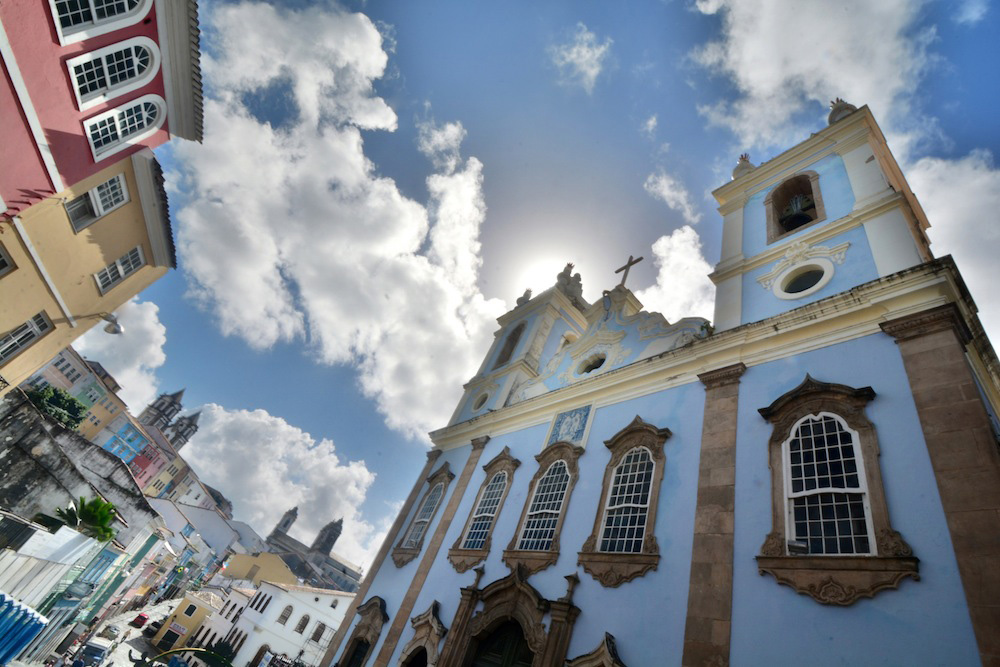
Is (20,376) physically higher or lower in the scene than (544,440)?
lower

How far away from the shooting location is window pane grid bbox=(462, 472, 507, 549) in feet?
39.1

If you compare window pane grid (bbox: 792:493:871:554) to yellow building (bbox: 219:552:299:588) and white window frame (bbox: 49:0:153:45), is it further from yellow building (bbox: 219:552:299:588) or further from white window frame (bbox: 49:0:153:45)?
yellow building (bbox: 219:552:299:588)

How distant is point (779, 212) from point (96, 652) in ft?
129

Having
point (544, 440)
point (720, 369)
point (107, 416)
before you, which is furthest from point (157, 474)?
point (720, 369)

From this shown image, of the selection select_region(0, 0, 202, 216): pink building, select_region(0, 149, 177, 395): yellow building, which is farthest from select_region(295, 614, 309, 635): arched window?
select_region(0, 0, 202, 216): pink building

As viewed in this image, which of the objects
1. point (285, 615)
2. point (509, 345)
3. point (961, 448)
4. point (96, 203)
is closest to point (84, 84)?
point (96, 203)

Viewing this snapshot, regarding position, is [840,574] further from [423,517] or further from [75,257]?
[75,257]

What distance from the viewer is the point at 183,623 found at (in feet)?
123

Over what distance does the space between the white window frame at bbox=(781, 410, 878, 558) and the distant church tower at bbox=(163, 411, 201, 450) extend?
3546 inches

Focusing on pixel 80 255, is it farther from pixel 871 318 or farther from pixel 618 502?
pixel 871 318

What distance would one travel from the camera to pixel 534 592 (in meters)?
9.10

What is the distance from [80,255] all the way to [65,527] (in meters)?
9.55

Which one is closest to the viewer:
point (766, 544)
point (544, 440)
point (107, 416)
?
point (766, 544)

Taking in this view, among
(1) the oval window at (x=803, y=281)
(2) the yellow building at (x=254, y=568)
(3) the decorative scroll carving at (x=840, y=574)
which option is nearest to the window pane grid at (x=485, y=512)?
(3) the decorative scroll carving at (x=840, y=574)
